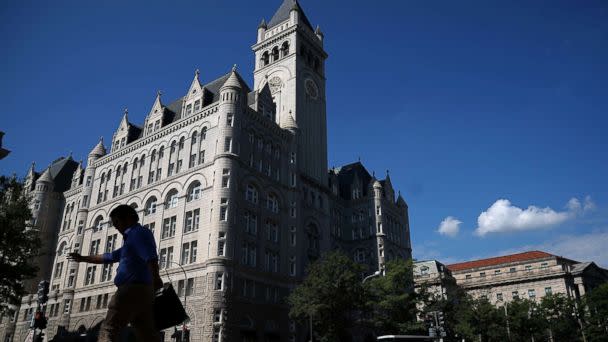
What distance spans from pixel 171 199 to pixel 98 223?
14661mm

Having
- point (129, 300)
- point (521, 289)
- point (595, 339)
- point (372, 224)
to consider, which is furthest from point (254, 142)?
point (521, 289)

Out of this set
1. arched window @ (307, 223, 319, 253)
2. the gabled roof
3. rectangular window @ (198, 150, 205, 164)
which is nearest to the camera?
rectangular window @ (198, 150, 205, 164)

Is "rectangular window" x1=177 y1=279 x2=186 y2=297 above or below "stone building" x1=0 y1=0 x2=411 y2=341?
below

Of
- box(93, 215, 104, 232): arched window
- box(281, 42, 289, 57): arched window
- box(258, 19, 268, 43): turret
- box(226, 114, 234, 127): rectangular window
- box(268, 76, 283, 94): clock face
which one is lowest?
box(93, 215, 104, 232): arched window

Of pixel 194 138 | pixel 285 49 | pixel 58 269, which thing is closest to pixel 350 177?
pixel 285 49

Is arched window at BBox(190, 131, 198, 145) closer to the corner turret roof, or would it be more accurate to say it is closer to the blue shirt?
the corner turret roof

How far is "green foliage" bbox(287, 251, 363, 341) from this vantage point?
4756 centimetres

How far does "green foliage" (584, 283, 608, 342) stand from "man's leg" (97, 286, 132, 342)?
8246 cm

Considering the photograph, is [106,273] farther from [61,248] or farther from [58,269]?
[61,248]

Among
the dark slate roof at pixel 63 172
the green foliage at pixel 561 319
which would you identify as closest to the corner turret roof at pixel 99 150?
the dark slate roof at pixel 63 172

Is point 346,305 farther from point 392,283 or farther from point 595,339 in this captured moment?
point 595,339

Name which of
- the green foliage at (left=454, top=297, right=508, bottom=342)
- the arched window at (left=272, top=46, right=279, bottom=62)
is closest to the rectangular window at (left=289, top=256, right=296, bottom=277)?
the green foliage at (left=454, top=297, right=508, bottom=342)

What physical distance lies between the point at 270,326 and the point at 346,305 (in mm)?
9629

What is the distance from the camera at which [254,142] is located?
59656 mm
